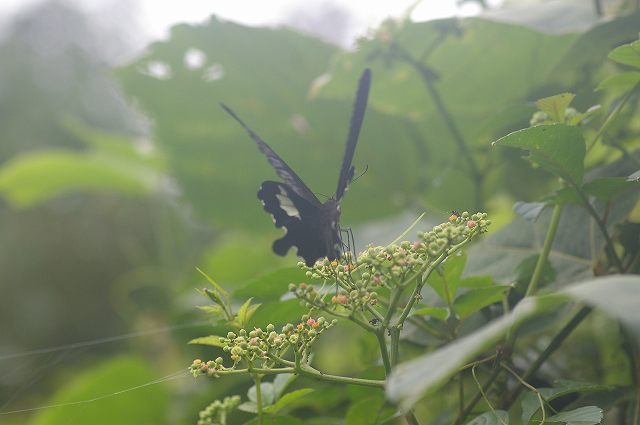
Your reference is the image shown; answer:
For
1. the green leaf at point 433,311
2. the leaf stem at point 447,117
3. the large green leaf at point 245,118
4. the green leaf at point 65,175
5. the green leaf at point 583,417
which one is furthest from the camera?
the green leaf at point 65,175

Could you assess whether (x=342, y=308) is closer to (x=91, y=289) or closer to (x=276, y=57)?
(x=276, y=57)

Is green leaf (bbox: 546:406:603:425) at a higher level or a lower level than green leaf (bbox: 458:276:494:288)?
lower

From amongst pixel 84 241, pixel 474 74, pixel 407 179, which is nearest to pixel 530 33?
pixel 474 74

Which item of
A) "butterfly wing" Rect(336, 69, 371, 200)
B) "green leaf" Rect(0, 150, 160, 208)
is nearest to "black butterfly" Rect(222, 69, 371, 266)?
"butterfly wing" Rect(336, 69, 371, 200)

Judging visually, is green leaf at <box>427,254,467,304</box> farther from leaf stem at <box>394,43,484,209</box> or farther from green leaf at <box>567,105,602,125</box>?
leaf stem at <box>394,43,484,209</box>

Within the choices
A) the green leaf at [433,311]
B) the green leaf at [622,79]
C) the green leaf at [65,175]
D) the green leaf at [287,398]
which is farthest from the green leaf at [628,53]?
the green leaf at [65,175]

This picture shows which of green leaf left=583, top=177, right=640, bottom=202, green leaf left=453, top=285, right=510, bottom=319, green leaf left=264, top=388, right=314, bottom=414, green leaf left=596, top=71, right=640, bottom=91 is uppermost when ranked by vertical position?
green leaf left=596, top=71, right=640, bottom=91

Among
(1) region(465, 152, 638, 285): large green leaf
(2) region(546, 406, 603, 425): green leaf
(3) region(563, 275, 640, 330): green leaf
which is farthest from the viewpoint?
(1) region(465, 152, 638, 285): large green leaf

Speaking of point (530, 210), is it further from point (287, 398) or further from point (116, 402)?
point (116, 402)

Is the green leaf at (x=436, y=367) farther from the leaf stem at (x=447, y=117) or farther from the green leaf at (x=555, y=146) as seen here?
the leaf stem at (x=447, y=117)
